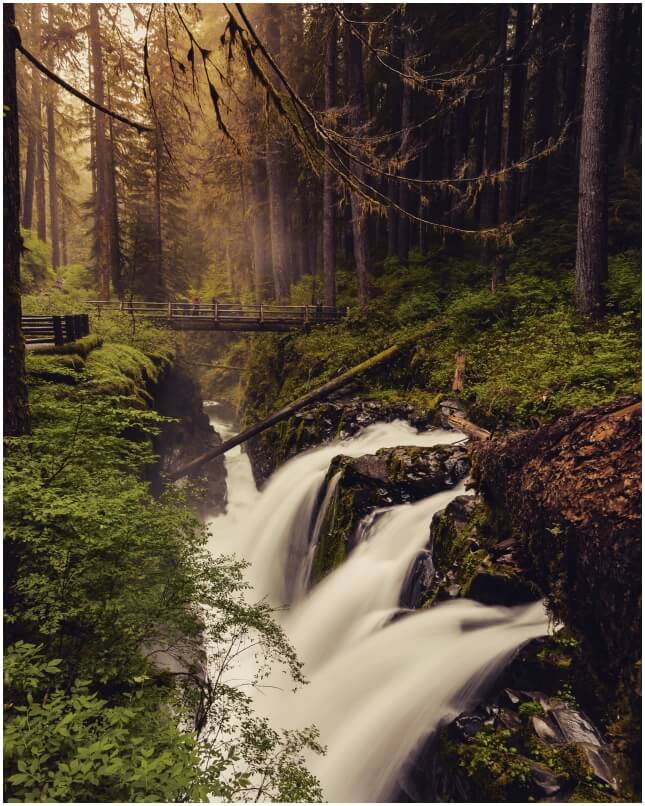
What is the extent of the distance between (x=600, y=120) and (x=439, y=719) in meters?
11.9

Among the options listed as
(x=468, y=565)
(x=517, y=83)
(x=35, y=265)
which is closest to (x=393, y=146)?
(x=517, y=83)

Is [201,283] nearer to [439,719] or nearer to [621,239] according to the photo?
[621,239]

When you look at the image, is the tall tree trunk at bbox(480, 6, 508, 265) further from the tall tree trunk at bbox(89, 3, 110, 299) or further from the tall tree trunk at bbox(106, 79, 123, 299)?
the tall tree trunk at bbox(106, 79, 123, 299)

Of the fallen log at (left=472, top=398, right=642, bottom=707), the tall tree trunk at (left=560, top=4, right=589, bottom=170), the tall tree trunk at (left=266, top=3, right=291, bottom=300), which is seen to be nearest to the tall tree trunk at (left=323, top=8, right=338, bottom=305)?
the tall tree trunk at (left=266, top=3, right=291, bottom=300)

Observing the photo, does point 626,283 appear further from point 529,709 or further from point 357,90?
point 357,90

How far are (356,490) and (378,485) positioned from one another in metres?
0.44

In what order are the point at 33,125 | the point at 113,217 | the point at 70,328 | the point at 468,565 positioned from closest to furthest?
the point at 468,565 < the point at 70,328 < the point at 113,217 < the point at 33,125

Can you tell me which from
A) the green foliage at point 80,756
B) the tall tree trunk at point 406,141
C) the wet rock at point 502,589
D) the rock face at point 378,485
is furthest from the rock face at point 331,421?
the green foliage at point 80,756

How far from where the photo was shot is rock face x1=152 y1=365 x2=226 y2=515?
15.6m

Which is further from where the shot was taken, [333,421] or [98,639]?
[333,421]

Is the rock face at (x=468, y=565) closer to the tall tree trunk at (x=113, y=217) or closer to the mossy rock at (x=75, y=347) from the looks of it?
the mossy rock at (x=75, y=347)

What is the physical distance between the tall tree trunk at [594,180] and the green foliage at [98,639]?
31.8 feet

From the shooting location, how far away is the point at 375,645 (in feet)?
20.3

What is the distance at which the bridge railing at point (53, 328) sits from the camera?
9852mm
